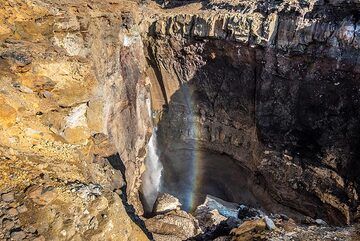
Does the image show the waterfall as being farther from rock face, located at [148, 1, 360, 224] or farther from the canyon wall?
the canyon wall

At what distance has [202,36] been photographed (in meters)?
19.2

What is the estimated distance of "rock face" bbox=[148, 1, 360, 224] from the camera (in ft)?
53.4

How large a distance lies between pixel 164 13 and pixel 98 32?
258 inches

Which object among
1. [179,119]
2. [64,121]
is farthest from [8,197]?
[179,119]

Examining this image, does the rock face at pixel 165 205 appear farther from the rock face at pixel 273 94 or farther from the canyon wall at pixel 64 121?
the rock face at pixel 273 94

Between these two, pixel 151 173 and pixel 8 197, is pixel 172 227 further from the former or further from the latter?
pixel 151 173

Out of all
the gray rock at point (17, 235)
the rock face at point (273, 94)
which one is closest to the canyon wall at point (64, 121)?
the gray rock at point (17, 235)

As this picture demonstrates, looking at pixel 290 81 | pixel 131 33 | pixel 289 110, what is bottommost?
pixel 289 110

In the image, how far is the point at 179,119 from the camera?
22.5 meters

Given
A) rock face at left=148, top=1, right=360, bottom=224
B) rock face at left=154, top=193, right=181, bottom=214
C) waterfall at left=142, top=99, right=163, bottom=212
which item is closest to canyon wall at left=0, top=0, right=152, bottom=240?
rock face at left=154, top=193, right=181, bottom=214

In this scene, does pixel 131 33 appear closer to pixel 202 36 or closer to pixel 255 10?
pixel 202 36

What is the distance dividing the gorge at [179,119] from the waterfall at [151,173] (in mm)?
128

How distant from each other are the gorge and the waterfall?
5.1 inches

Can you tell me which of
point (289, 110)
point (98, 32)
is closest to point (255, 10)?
point (289, 110)
